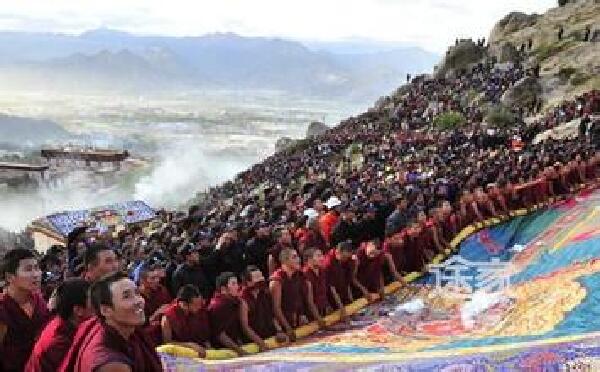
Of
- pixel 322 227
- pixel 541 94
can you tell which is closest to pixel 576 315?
pixel 322 227

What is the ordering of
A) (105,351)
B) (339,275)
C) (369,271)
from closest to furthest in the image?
(105,351)
(339,275)
(369,271)

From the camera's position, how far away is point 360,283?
37.2 ft

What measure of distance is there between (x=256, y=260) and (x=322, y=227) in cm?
221

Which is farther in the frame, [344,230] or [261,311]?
[344,230]

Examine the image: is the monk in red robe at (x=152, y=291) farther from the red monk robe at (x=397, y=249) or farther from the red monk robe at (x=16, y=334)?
the red monk robe at (x=397, y=249)

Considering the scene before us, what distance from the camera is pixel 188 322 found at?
26.0 feet

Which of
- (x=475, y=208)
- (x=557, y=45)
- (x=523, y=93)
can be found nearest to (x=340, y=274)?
(x=475, y=208)

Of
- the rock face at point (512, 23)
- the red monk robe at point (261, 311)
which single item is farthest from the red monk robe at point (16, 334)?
the rock face at point (512, 23)

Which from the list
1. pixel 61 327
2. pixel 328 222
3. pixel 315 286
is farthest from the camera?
pixel 328 222

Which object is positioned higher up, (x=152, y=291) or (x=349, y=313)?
(x=152, y=291)

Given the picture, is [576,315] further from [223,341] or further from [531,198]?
[531,198]

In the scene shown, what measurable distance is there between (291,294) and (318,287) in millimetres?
706

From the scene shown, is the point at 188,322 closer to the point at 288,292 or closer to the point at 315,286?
the point at 288,292

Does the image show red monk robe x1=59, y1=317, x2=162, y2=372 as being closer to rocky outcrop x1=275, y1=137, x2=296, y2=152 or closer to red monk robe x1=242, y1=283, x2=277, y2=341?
red monk robe x1=242, y1=283, x2=277, y2=341
